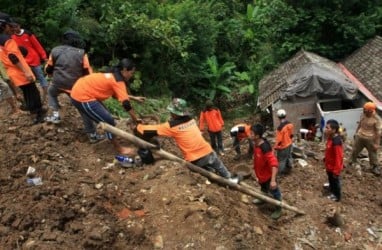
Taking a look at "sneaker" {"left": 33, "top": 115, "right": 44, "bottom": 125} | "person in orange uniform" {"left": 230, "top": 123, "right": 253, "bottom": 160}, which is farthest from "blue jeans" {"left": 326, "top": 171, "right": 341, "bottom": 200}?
"sneaker" {"left": 33, "top": 115, "right": 44, "bottom": 125}

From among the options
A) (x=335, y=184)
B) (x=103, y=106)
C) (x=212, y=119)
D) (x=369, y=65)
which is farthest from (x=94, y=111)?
(x=369, y=65)

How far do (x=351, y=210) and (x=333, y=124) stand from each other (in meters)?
1.86

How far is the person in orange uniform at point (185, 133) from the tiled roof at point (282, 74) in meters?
8.78

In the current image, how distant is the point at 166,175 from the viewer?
22.2ft

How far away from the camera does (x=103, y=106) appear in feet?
23.5

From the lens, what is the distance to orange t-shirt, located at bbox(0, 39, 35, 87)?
7.25m

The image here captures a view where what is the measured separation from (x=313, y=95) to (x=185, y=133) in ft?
30.8

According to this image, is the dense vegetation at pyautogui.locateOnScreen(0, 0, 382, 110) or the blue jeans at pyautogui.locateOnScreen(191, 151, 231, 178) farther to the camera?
the dense vegetation at pyautogui.locateOnScreen(0, 0, 382, 110)

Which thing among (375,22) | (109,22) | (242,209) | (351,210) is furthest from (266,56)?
(242,209)

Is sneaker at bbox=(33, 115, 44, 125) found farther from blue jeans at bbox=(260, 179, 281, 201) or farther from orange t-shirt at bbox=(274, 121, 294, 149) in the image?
orange t-shirt at bbox=(274, 121, 294, 149)

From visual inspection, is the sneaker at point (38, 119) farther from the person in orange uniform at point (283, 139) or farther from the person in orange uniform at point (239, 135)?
the person in orange uniform at point (283, 139)

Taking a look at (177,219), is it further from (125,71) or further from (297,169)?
(297,169)

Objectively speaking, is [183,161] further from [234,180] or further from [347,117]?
[347,117]

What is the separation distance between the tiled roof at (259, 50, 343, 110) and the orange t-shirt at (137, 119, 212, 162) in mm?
8880
